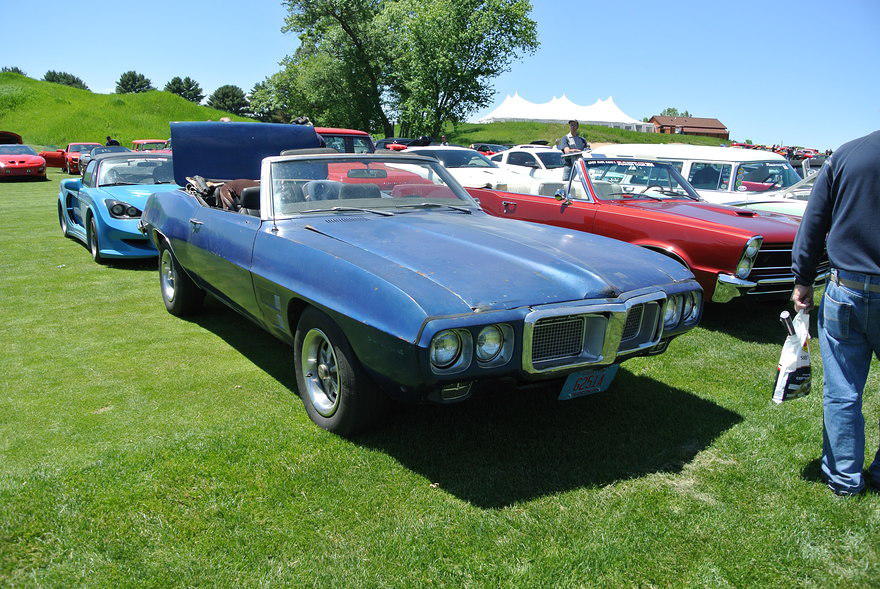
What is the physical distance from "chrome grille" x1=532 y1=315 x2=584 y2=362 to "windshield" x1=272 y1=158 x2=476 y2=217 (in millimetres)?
1835

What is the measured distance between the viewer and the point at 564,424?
12.1ft

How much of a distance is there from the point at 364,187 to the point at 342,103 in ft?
120

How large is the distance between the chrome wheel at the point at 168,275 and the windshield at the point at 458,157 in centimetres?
775

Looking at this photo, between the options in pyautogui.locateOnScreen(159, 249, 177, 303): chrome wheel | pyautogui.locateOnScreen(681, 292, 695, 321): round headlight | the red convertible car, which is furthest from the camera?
pyautogui.locateOnScreen(159, 249, 177, 303): chrome wheel

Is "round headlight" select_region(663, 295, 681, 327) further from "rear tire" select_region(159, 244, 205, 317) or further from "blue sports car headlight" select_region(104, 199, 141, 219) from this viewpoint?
"blue sports car headlight" select_region(104, 199, 141, 219)

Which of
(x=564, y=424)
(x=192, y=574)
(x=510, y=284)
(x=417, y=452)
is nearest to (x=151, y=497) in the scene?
(x=192, y=574)

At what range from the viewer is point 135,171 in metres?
8.86

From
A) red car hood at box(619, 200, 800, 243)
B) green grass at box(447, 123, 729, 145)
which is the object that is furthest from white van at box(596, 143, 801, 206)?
green grass at box(447, 123, 729, 145)

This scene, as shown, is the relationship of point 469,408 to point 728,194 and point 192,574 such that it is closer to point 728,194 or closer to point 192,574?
point 192,574

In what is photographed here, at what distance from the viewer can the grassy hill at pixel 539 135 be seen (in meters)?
47.1

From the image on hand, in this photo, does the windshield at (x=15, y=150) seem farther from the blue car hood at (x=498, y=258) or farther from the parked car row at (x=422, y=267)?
the blue car hood at (x=498, y=258)

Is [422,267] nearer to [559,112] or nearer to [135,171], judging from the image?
[135,171]

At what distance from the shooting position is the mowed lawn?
8.02 ft

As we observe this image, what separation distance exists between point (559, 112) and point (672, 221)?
52.0 m
